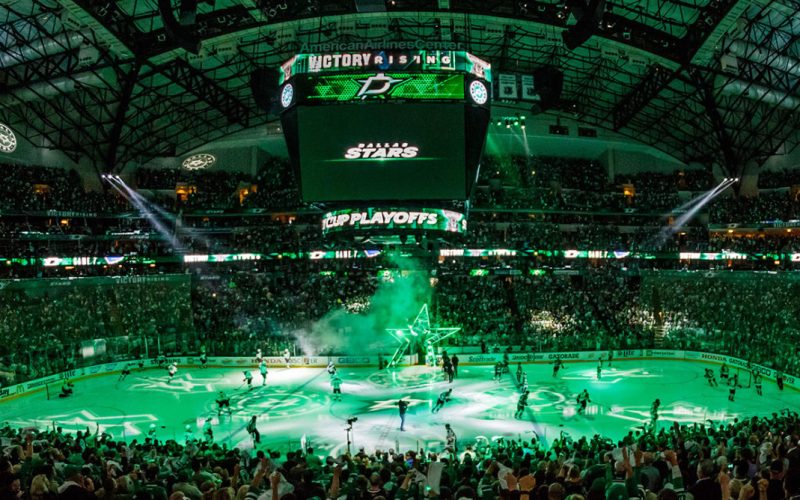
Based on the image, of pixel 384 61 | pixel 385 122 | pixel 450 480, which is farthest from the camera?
pixel 385 122

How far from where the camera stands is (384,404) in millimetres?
25969

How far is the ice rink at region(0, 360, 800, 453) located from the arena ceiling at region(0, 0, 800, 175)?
46.2 feet

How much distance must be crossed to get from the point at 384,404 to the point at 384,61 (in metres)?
14.0

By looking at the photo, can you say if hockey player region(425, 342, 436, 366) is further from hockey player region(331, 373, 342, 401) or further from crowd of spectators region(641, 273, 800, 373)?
crowd of spectators region(641, 273, 800, 373)

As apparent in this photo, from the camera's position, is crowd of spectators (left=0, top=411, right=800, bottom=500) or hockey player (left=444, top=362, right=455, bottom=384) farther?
hockey player (left=444, top=362, right=455, bottom=384)

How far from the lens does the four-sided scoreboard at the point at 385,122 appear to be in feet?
68.6

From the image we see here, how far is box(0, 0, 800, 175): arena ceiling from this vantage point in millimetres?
28547

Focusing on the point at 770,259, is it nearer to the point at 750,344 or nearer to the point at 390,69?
the point at 750,344

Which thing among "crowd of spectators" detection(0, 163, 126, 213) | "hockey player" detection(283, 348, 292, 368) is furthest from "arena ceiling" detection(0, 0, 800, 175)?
"hockey player" detection(283, 348, 292, 368)

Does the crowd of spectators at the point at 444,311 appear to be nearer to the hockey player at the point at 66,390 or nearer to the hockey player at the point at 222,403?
the hockey player at the point at 66,390

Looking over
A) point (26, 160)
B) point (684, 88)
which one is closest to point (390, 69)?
point (684, 88)

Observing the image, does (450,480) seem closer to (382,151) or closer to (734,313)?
(382,151)

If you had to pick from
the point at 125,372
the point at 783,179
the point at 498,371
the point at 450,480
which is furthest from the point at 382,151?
the point at 783,179

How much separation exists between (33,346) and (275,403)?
15161 mm
